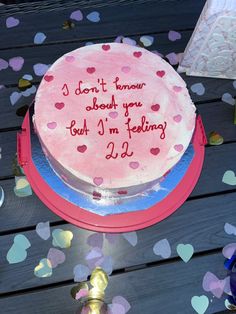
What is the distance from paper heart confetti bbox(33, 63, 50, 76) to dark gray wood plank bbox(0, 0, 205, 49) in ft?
0.35

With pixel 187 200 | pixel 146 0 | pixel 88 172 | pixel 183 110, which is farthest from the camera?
pixel 146 0

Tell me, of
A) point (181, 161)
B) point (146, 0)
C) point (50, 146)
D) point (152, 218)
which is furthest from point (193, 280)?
point (146, 0)

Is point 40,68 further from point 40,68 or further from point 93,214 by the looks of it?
point 93,214

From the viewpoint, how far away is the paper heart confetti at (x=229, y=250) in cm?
147

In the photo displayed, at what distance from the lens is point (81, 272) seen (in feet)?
4.59

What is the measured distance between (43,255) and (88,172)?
327mm

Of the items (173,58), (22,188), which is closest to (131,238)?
(22,188)

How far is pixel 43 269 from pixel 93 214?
0.72 feet

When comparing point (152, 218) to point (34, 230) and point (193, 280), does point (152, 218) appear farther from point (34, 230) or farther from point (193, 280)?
point (34, 230)

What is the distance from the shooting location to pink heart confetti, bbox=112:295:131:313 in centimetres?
138

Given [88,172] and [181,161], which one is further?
[181,161]

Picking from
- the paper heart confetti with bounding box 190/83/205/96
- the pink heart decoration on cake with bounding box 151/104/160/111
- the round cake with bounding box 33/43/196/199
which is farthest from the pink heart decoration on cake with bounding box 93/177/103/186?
the paper heart confetti with bounding box 190/83/205/96

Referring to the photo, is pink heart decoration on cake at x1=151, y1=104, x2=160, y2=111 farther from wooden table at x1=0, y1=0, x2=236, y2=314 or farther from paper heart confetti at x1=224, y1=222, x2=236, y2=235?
paper heart confetti at x1=224, y1=222, x2=236, y2=235

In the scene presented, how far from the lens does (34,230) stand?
1438 mm
